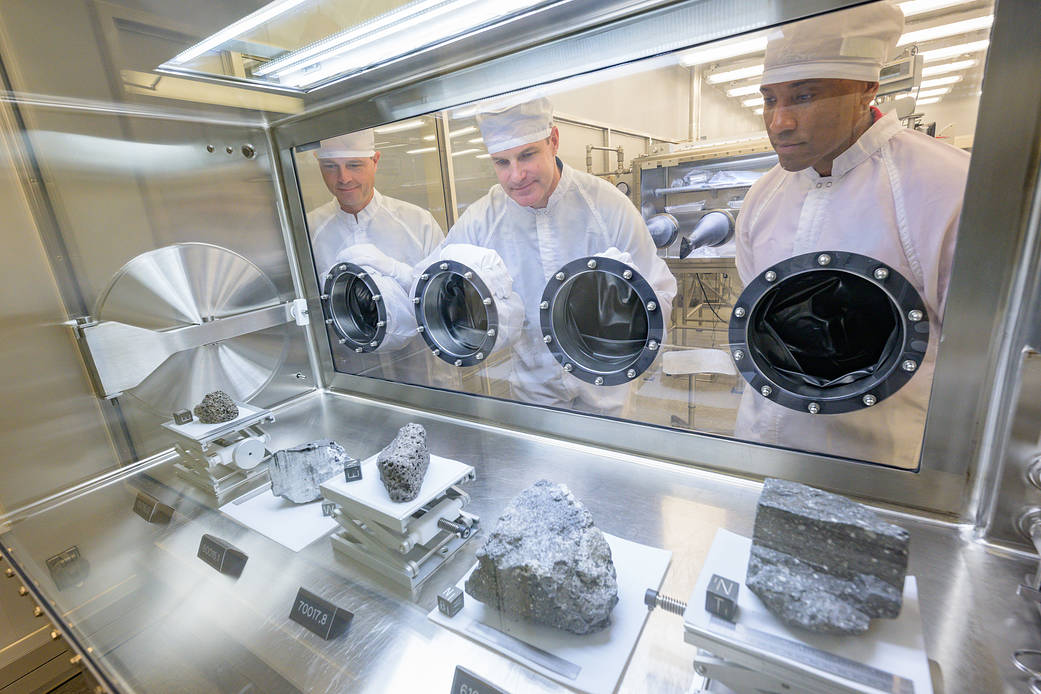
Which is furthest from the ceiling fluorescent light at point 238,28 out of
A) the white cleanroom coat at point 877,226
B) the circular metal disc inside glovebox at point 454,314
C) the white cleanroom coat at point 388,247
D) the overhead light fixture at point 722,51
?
the white cleanroom coat at point 877,226

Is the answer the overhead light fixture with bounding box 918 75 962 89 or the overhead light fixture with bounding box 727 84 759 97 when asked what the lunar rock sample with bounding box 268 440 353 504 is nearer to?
the overhead light fixture with bounding box 727 84 759 97

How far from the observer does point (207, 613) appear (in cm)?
79

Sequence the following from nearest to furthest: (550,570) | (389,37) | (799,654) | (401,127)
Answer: (799,654) → (550,570) → (389,37) → (401,127)

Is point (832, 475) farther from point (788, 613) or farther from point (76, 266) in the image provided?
point (76, 266)

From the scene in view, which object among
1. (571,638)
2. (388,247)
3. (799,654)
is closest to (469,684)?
(571,638)

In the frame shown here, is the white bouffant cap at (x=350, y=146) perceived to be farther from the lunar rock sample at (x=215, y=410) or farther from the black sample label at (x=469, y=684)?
the black sample label at (x=469, y=684)

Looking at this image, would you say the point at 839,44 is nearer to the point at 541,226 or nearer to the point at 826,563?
the point at 541,226

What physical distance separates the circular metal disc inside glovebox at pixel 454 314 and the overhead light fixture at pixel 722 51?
66cm

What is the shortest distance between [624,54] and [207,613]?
4.09 ft

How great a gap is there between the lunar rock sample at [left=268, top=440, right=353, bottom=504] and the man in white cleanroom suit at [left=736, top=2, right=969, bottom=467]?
3.18 ft

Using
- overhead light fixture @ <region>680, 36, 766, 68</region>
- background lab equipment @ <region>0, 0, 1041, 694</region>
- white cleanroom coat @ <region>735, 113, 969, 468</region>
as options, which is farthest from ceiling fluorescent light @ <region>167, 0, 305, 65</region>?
white cleanroom coat @ <region>735, 113, 969, 468</region>

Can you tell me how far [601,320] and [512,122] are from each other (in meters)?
0.50

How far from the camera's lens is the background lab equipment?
671mm

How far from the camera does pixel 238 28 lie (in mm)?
943
